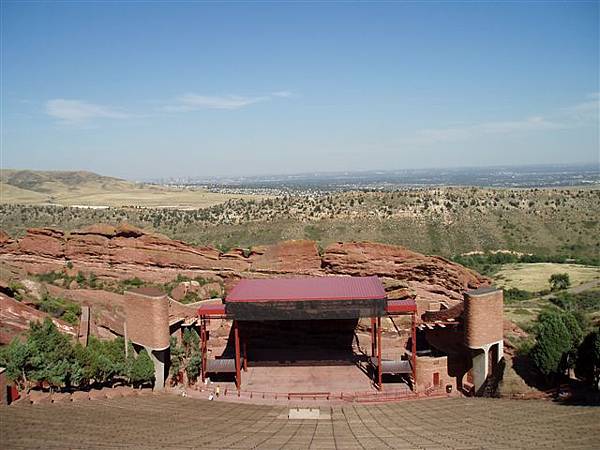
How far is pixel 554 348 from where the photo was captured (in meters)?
26.5

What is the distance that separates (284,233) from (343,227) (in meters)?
8.97

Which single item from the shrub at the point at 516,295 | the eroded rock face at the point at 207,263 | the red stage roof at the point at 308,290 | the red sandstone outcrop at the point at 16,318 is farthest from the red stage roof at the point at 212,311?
the shrub at the point at 516,295

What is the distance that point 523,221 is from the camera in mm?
87000

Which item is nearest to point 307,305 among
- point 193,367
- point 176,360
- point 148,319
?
point 193,367

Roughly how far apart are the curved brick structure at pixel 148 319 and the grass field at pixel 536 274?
40.4 meters

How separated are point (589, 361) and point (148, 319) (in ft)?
76.2

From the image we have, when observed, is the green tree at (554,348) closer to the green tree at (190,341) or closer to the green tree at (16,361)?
the green tree at (190,341)

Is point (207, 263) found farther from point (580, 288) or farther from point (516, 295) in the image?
point (580, 288)

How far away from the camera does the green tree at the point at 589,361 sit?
25.7 metres

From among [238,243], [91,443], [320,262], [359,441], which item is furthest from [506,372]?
[238,243]

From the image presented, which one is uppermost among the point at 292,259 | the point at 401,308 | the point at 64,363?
the point at 292,259

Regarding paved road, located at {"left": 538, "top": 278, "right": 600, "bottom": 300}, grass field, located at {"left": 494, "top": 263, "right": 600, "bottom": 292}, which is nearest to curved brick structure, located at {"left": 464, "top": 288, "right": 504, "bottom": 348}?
paved road, located at {"left": 538, "top": 278, "right": 600, "bottom": 300}

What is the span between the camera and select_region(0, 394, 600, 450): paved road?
18.4m

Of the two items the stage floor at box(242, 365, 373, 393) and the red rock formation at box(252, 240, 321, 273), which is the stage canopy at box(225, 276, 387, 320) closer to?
the stage floor at box(242, 365, 373, 393)
